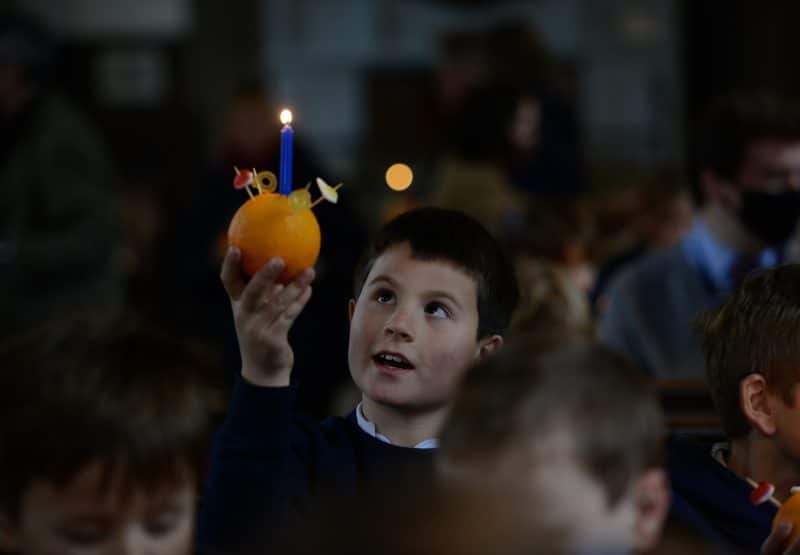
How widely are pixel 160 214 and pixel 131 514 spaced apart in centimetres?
967

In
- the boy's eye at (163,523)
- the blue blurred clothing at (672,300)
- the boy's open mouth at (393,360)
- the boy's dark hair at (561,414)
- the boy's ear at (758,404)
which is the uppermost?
the boy's dark hair at (561,414)

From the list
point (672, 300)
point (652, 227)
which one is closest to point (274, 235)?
point (672, 300)

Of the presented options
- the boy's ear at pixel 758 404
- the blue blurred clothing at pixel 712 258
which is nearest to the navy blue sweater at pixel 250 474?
the boy's ear at pixel 758 404

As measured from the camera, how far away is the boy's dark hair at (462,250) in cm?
251

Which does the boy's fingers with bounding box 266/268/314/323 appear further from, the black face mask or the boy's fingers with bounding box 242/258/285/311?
the black face mask

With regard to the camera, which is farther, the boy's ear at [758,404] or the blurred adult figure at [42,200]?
the blurred adult figure at [42,200]

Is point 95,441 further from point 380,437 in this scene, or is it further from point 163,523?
point 380,437

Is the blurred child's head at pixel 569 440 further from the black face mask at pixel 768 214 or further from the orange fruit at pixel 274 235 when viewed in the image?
the black face mask at pixel 768 214

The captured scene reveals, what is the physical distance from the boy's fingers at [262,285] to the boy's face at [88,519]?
0.53 meters

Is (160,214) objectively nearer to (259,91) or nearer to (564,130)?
(564,130)

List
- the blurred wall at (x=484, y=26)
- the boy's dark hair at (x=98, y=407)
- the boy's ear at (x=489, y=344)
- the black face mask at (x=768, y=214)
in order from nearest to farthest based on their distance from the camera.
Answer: the boy's dark hair at (x=98, y=407)
the boy's ear at (x=489, y=344)
the black face mask at (x=768, y=214)
the blurred wall at (x=484, y=26)

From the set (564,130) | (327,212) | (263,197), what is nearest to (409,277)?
(263,197)

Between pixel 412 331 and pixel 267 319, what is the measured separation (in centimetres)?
37

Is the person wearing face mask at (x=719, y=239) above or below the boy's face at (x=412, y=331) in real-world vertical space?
below
